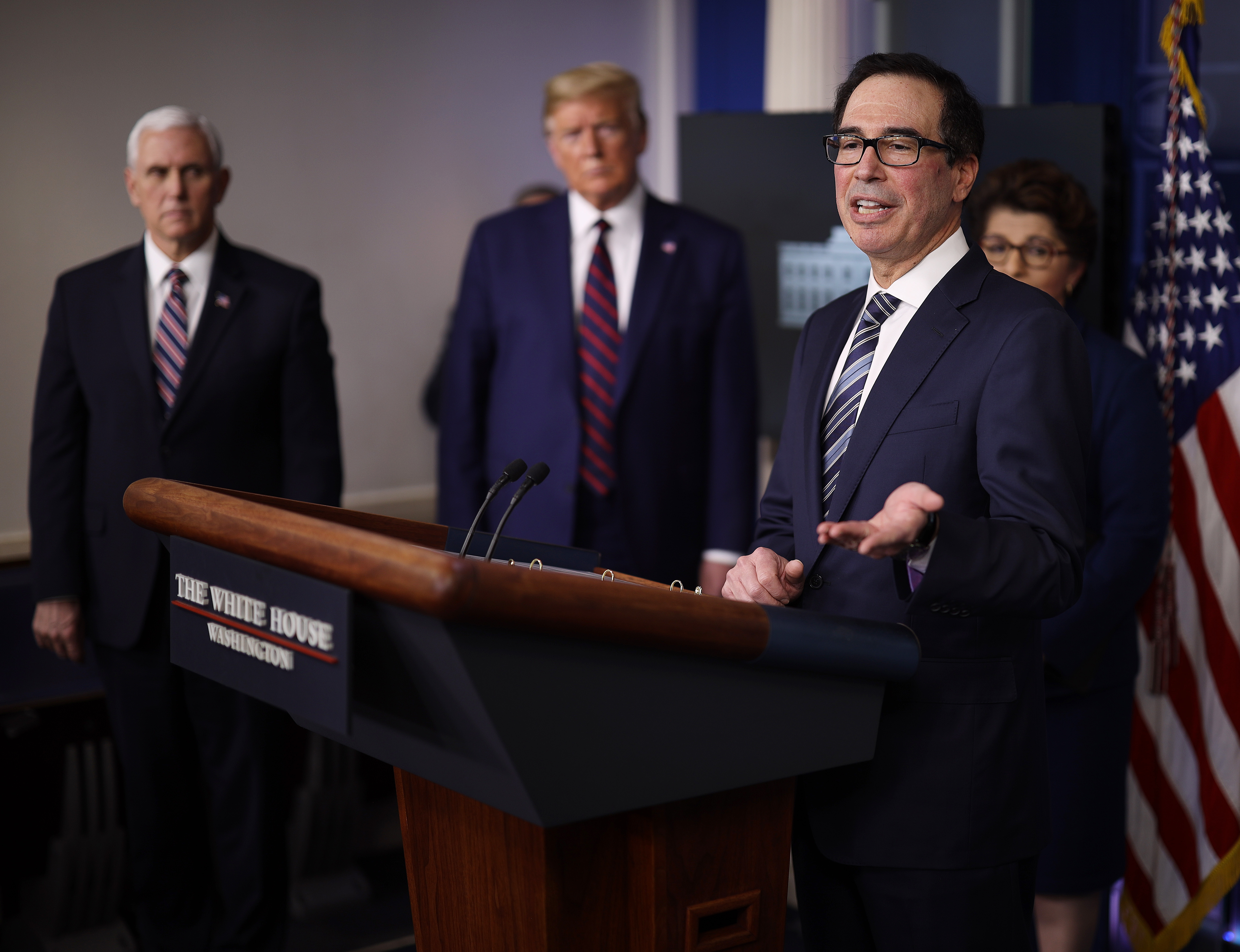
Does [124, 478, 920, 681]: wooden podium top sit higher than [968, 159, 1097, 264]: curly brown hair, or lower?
lower

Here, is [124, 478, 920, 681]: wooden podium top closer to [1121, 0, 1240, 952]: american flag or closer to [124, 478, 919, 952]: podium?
[124, 478, 919, 952]: podium

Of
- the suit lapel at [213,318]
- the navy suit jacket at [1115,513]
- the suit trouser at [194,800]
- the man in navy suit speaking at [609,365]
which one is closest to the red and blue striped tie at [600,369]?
the man in navy suit speaking at [609,365]

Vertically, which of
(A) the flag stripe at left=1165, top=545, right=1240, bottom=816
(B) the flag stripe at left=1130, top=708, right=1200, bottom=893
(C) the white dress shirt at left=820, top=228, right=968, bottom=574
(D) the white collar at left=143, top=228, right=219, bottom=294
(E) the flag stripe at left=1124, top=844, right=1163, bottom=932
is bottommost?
(E) the flag stripe at left=1124, top=844, right=1163, bottom=932

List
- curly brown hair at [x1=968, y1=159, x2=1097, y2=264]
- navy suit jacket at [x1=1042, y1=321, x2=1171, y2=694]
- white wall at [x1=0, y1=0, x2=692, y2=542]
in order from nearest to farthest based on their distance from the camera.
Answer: navy suit jacket at [x1=1042, y1=321, x2=1171, y2=694] < curly brown hair at [x1=968, y1=159, x2=1097, y2=264] < white wall at [x1=0, y1=0, x2=692, y2=542]

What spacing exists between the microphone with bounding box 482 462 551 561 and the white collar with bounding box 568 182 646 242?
156cm

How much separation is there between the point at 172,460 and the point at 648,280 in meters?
1.12

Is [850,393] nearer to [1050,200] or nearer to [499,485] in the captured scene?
[499,485]

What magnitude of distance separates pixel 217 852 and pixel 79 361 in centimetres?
112

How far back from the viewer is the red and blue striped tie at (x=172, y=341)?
8.75ft

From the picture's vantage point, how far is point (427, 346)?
473cm

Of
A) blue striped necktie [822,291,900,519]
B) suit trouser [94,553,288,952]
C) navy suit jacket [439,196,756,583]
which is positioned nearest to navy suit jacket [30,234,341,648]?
suit trouser [94,553,288,952]

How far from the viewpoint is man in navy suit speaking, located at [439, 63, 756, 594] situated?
283 centimetres

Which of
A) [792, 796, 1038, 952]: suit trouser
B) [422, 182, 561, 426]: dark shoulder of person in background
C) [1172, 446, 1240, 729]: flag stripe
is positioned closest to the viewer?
[792, 796, 1038, 952]: suit trouser

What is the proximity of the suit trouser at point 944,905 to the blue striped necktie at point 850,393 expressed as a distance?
1.30 feet
